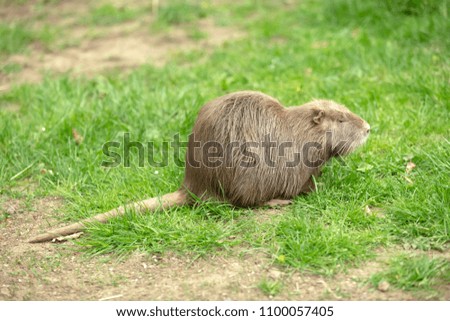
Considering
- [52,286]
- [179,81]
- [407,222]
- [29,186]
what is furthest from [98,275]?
[179,81]

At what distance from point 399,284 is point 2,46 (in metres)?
5.54

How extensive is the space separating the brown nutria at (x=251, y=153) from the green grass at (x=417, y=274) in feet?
3.26

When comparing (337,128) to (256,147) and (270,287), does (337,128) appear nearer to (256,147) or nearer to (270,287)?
(256,147)

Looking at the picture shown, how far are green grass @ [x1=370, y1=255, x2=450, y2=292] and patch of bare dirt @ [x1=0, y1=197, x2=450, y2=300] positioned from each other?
53 millimetres

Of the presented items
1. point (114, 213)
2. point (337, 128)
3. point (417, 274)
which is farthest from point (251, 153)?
point (417, 274)

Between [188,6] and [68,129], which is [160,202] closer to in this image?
[68,129]

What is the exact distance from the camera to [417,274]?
3.24 metres

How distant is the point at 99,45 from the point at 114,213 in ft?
12.5

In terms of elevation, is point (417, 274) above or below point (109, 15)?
below

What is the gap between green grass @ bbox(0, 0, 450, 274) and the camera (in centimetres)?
373

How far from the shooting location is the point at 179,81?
6.16 metres

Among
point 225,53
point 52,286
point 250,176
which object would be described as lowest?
point 52,286

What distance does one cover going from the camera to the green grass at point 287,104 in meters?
3.73

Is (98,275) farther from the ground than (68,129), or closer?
closer
